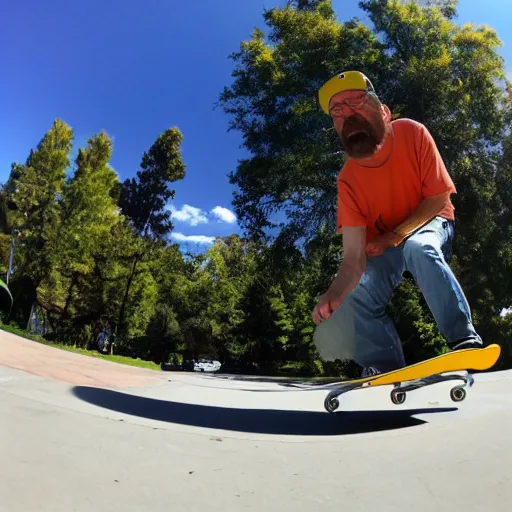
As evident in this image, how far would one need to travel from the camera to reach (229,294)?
75.4ft

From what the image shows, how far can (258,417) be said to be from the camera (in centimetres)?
315

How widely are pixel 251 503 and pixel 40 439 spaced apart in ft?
3.49

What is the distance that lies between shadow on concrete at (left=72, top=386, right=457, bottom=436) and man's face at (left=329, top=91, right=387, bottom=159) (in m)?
1.98

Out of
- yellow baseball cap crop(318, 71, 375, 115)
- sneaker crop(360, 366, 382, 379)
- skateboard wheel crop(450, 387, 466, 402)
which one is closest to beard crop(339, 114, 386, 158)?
yellow baseball cap crop(318, 71, 375, 115)

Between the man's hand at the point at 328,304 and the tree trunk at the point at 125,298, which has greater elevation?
the tree trunk at the point at 125,298

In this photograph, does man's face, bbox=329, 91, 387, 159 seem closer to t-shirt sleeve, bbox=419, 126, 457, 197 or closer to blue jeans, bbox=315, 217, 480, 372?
t-shirt sleeve, bbox=419, 126, 457, 197

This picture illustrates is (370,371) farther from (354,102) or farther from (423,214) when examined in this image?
(354,102)

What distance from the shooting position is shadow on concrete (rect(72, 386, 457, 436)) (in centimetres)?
275

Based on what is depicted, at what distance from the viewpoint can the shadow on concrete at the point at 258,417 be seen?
2.75m

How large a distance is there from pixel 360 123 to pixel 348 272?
1.19m

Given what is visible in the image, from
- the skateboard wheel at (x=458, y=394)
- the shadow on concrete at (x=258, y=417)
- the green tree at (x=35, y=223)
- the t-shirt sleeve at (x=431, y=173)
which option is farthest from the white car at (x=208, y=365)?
the t-shirt sleeve at (x=431, y=173)

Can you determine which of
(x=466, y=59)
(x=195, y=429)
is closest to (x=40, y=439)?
(x=195, y=429)

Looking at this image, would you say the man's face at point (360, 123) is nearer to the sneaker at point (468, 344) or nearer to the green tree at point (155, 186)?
the sneaker at point (468, 344)

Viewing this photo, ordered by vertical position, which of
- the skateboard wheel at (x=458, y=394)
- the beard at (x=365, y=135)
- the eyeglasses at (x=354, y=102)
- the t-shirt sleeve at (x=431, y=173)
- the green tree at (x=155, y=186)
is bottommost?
the skateboard wheel at (x=458, y=394)
